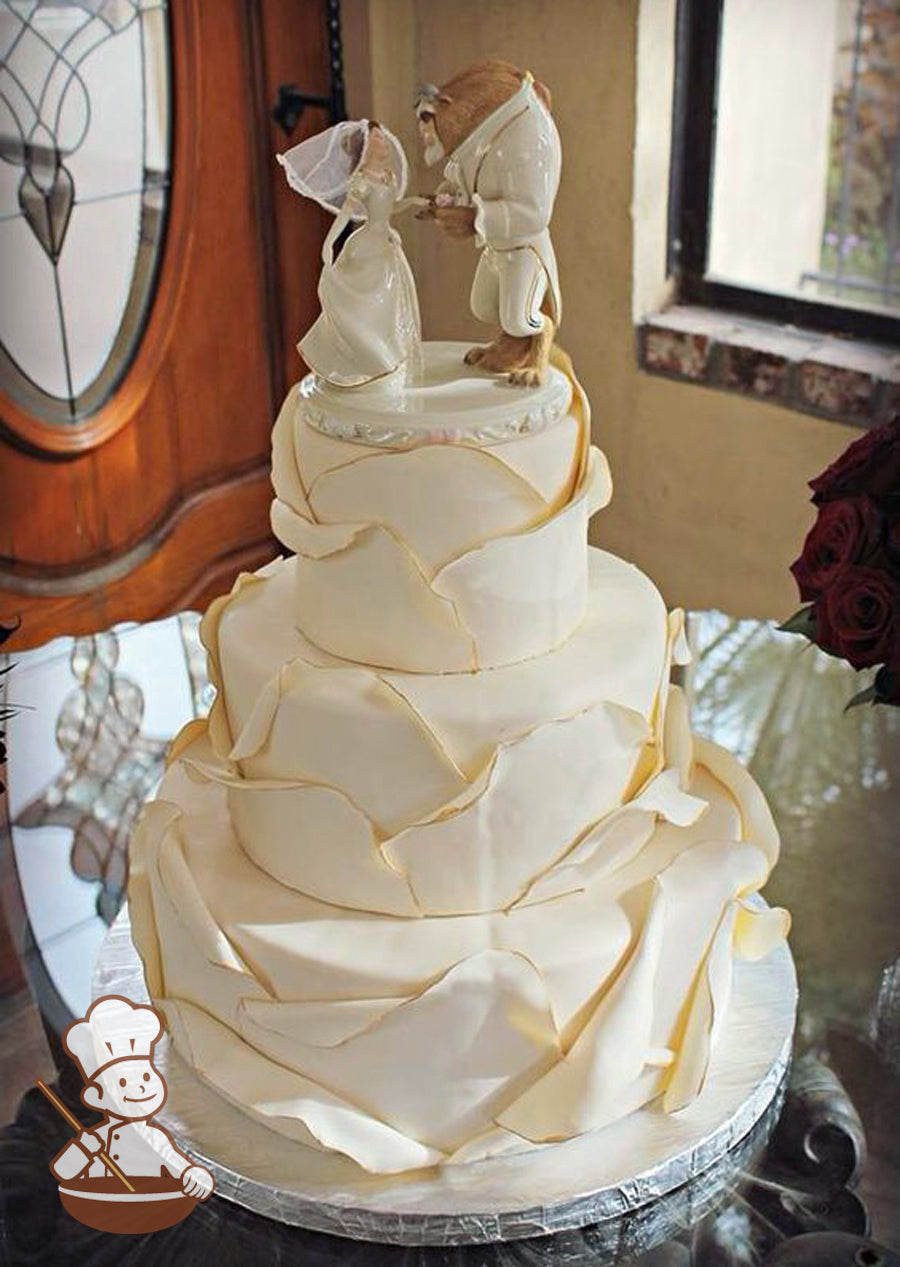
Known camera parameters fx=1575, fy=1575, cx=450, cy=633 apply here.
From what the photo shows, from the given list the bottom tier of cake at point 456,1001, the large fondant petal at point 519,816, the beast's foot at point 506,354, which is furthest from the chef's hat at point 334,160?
the bottom tier of cake at point 456,1001

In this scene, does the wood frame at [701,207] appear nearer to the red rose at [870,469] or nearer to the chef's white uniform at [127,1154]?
the red rose at [870,469]

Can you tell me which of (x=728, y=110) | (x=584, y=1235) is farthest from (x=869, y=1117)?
(x=728, y=110)

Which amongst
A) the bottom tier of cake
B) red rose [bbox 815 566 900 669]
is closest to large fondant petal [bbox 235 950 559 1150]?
the bottom tier of cake

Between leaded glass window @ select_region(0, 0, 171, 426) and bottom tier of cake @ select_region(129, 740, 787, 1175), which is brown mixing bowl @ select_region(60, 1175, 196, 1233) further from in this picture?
leaded glass window @ select_region(0, 0, 171, 426)

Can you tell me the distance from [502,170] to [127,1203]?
0.87 meters

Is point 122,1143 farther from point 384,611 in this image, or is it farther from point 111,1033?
point 384,611

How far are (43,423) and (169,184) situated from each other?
1.57 feet

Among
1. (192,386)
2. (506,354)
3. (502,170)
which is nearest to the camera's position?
(502,170)

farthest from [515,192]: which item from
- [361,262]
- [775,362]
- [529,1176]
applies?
[775,362]

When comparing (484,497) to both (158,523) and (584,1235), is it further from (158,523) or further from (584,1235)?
(158,523)

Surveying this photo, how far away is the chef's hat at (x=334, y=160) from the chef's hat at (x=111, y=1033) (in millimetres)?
722

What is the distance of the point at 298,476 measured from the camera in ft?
4.32

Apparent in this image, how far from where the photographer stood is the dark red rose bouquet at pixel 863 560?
5.01ft

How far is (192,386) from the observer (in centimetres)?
293
